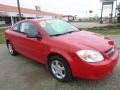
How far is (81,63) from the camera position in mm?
3289

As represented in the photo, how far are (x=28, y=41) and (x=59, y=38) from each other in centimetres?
121

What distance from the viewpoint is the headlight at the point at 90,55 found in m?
3.26

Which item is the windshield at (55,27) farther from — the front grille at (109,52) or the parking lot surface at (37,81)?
the front grille at (109,52)

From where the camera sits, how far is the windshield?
4332 millimetres

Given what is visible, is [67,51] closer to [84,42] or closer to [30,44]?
[84,42]

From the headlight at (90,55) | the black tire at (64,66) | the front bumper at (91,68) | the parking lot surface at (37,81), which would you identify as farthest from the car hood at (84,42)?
the parking lot surface at (37,81)

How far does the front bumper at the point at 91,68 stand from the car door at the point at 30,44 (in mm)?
1144

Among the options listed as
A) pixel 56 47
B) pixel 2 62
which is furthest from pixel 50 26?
pixel 2 62

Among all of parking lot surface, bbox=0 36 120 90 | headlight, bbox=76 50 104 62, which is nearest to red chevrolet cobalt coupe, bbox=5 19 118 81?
headlight, bbox=76 50 104 62

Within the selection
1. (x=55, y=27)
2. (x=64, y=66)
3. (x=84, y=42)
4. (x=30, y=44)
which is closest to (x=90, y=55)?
(x=84, y=42)

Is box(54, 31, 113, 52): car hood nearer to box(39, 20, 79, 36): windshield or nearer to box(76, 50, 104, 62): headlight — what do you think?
box(76, 50, 104, 62): headlight

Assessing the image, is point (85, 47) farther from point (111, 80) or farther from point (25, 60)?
point (25, 60)

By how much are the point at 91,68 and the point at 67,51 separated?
2.08ft

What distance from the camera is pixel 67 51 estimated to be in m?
3.49
